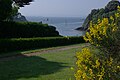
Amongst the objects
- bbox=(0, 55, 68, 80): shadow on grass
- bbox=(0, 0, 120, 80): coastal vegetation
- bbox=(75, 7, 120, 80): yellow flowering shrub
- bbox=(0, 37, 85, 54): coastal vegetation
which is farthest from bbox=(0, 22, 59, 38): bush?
bbox=(75, 7, 120, 80): yellow flowering shrub

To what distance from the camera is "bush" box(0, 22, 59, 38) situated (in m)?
26.8

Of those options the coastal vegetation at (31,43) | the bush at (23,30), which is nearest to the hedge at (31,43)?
the coastal vegetation at (31,43)

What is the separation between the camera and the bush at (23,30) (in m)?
26.8

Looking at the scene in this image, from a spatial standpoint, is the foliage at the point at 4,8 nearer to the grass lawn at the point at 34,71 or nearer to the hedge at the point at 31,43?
the hedge at the point at 31,43

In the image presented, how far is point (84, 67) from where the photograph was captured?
4.58 m

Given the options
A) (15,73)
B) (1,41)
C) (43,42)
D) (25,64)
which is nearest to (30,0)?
(43,42)

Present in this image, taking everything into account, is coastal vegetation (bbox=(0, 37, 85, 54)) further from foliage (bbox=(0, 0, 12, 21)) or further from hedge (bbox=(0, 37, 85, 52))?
foliage (bbox=(0, 0, 12, 21))

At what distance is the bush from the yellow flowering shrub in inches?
878

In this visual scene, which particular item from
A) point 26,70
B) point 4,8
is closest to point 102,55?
point 26,70

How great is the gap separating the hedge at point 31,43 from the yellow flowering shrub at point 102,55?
56.3 ft

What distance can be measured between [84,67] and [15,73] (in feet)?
27.3

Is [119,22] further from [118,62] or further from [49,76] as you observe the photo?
[49,76]

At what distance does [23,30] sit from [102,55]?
23374 millimetres

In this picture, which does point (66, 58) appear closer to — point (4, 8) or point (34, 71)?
point (34, 71)
